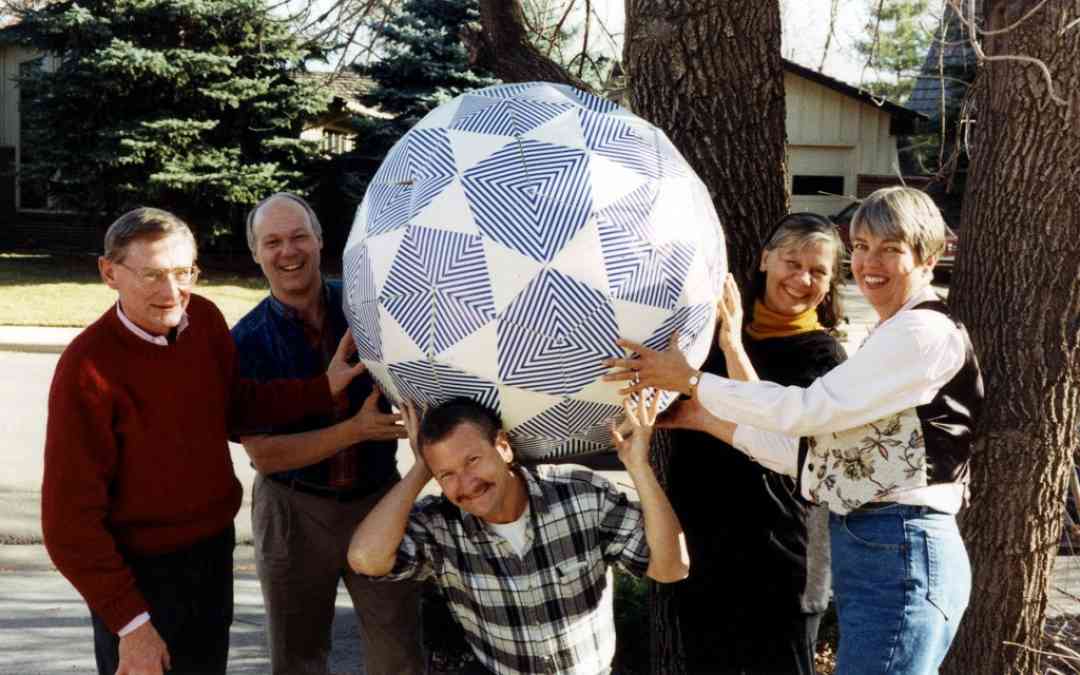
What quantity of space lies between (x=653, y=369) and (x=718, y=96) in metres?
1.57

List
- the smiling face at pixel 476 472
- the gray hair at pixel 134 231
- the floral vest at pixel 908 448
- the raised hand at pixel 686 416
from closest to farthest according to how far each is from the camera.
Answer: the smiling face at pixel 476 472
the floral vest at pixel 908 448
the gray hair at pixel 134 231
the raised hand at pixel 686 416

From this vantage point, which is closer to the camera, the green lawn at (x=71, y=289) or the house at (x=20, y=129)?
the green lawn at (x=71, y=289)

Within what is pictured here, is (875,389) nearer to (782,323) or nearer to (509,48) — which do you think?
(782,323)

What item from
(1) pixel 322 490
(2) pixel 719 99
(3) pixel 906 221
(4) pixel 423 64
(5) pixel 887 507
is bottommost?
(1) pixel 322 490

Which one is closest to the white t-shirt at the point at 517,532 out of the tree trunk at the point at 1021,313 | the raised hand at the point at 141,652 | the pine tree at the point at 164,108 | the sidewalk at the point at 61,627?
the raised hand at the point at 141,652

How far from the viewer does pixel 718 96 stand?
145 inches

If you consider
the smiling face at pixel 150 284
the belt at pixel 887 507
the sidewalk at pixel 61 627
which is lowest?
the sidewalk at pixel 61 627

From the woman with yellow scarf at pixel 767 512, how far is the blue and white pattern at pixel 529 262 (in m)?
0.61

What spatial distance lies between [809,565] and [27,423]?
26.9ft

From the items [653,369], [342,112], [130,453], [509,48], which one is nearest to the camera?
[653,369]

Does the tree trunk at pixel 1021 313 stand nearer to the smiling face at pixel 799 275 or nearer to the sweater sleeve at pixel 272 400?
the smiling face at pixel 799 275

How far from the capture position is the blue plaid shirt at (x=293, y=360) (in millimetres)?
3506

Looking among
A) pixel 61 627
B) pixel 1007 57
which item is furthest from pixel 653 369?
pixel 61 627

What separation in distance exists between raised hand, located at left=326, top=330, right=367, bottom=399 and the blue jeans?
1.49 metres
